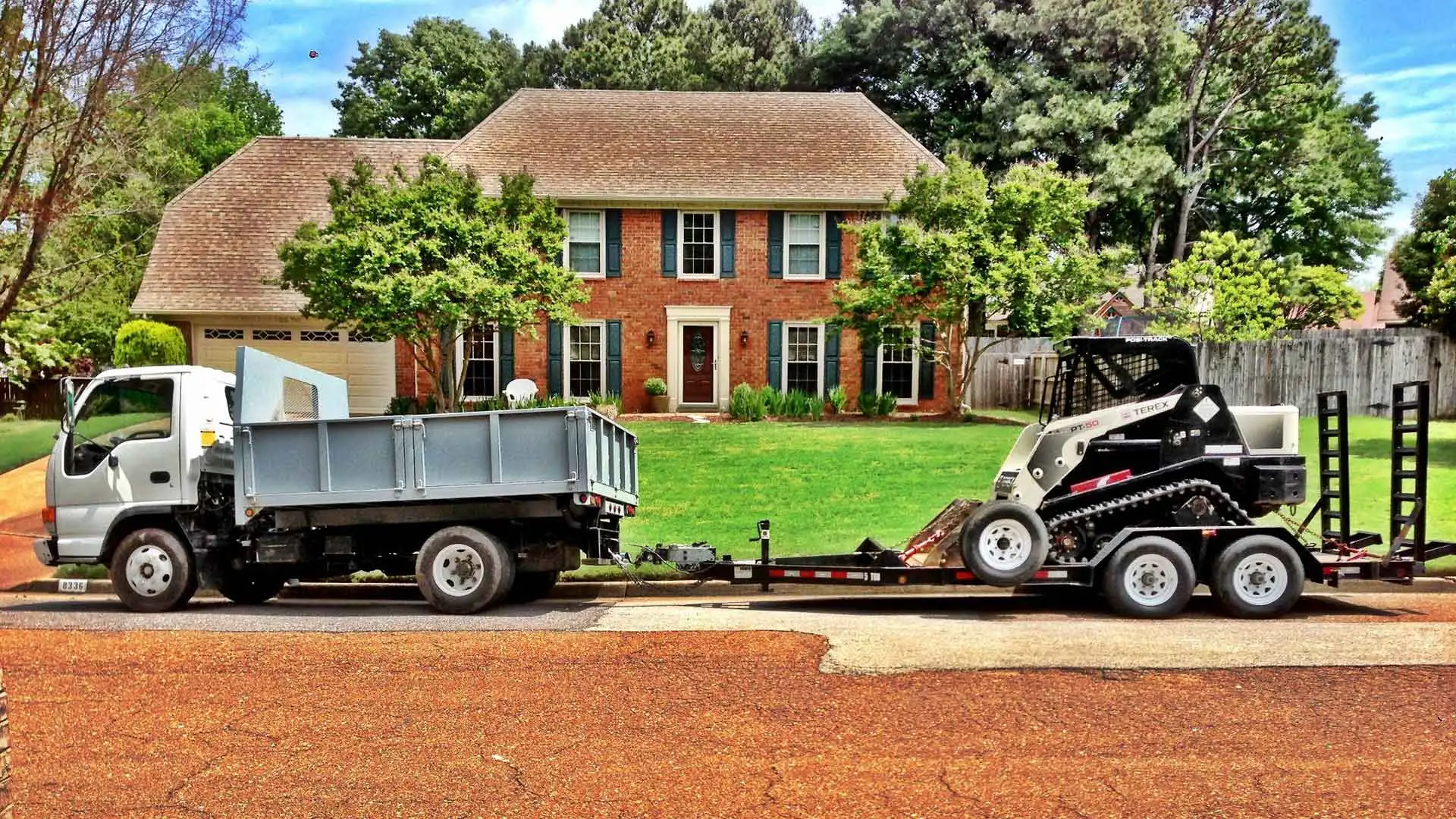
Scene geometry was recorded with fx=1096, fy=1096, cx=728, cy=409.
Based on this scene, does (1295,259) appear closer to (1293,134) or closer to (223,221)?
(1293,134)

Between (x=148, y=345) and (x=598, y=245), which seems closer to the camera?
(x=148, y=345)

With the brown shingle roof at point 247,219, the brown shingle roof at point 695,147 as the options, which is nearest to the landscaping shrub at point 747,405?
the brown shingle roof at point 695,147

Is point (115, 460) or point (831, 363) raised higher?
point (831, 363)

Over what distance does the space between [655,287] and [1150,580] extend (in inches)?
720

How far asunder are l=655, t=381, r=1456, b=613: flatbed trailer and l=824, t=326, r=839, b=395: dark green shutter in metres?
16.3

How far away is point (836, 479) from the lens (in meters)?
16.2

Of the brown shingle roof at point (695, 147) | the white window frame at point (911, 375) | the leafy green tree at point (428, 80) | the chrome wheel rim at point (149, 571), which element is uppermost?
the leafy green tree at point (428, 80)

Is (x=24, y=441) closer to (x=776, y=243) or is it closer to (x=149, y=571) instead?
(x=149, y=571)

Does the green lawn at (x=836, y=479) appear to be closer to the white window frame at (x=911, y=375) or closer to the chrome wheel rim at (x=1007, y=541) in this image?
the chrome wheel rim at (x=1007, y=541)

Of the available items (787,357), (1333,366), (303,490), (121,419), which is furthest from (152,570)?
(1333,366)

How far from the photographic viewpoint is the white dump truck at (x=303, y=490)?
932 centimetres

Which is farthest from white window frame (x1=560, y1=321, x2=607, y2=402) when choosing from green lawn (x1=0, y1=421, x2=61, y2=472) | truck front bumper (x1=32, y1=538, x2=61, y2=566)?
truck front bumper (x1=32, y1=538, x2=61, y2=566)

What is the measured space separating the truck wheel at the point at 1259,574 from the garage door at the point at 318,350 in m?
20.7

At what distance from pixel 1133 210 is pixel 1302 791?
3778 centimetres
